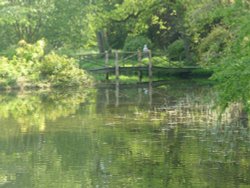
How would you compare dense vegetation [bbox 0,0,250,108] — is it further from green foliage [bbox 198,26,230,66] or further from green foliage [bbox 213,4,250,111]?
green foliage [bbox 213,4,250,111]

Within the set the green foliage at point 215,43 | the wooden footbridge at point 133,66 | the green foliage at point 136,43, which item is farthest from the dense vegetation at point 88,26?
the green foliage at point 215,43

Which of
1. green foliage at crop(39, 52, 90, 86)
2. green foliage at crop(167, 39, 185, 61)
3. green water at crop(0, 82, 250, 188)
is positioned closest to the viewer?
green water at crop(0, 82, 250, 188)

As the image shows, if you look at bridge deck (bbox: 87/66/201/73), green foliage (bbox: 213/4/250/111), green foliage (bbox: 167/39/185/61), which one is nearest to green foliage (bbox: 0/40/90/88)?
bridge deck (bbox: 87/66/201/73)

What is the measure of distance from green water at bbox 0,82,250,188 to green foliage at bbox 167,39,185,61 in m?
13.7

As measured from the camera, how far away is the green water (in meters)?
11.6

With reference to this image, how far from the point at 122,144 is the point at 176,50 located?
2414cm

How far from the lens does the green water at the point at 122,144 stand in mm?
11586

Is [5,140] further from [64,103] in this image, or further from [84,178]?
[64,103]

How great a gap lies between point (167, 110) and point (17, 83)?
12109 millimetres

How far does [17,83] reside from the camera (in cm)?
3128

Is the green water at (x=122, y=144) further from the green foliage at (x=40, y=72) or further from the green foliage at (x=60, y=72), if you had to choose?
the green foliage at (x=60, y=72)

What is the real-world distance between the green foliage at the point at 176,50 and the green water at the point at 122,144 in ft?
45.0

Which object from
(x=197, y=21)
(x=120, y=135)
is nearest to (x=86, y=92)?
(x=197, y=21)

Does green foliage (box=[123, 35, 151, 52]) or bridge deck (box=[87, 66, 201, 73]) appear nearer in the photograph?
bridge deck (box=[87, 66, 201, 73])
